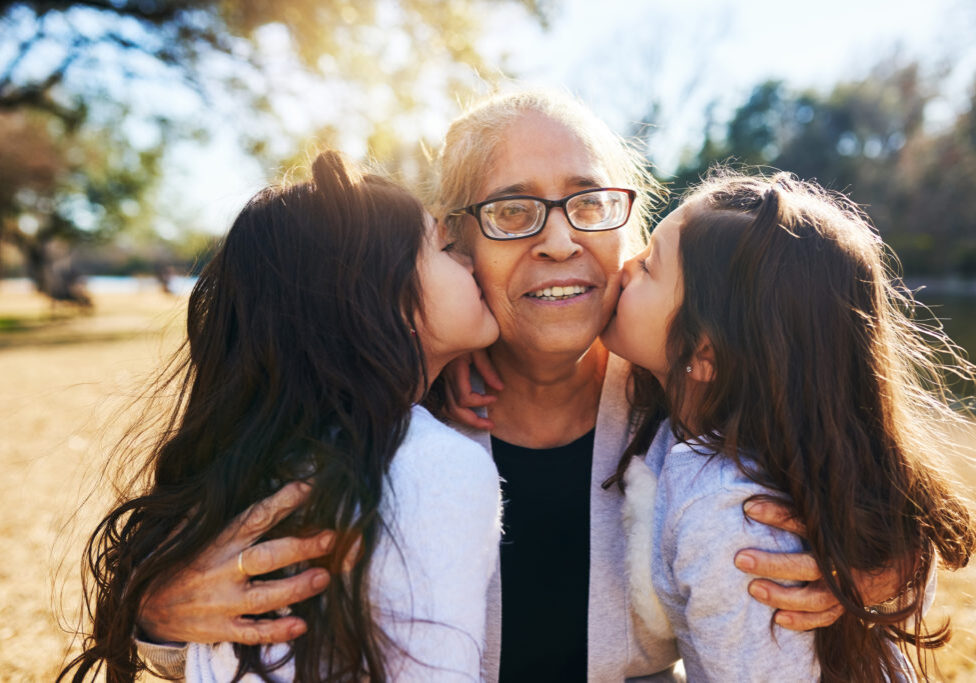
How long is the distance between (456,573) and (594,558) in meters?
0.95

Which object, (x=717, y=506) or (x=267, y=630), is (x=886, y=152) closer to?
(x=717, y=506)

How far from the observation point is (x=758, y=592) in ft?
5.90

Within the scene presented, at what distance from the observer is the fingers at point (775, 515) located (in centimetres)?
184

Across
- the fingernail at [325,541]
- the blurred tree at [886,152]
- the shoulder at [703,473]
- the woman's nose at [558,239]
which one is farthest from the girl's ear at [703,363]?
the blurred tree at [886,152]

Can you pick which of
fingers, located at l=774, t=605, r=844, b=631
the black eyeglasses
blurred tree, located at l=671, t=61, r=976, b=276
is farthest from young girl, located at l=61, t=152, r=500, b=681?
blurred tree, located at l=671, t=61, r=976, b=276

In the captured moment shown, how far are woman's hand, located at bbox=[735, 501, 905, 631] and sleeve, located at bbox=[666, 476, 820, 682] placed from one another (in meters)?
0.03

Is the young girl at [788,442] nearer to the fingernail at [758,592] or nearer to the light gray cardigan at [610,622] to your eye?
the fingernail at [758,592]

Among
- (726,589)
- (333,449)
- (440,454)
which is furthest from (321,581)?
(726,589)

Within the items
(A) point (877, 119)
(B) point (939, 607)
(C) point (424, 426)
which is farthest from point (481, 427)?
(A) point (877, 119)

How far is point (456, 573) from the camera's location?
1611mm

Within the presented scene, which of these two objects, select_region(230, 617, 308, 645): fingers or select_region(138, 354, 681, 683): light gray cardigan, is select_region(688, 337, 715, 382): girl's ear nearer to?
select_region(138, 354, 681, 683): light gray cardigan

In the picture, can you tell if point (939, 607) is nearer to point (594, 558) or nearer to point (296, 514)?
point (594, 558)

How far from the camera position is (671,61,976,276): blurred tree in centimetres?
2605

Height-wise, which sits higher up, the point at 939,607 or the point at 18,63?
the point at 18,63
